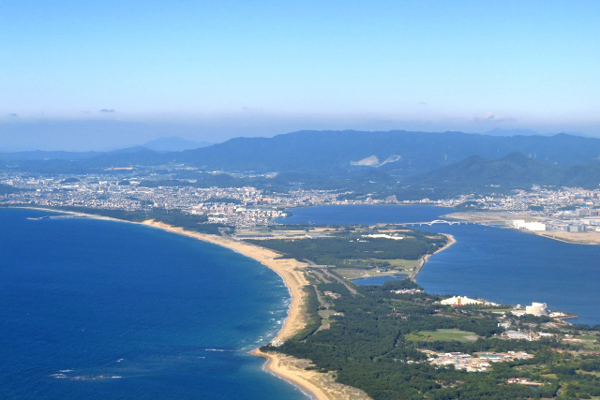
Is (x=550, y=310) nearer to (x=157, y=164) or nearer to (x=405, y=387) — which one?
(x=405, y=387)

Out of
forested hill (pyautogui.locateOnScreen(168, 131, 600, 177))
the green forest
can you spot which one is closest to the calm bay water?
the green forest

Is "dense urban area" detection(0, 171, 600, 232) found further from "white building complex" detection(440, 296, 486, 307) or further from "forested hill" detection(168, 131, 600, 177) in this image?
"forested hill" detection(168, 131, 600, 177)

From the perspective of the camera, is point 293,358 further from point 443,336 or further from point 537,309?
point 537,309

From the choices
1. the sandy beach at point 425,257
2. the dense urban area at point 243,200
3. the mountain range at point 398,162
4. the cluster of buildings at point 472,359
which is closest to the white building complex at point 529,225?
the dense urban area at point 243,200

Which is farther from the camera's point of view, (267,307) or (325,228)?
(325,228)

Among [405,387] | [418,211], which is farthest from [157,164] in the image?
[405,387]

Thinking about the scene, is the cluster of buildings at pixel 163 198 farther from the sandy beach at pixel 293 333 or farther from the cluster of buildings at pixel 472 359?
the cluster of buildings at pixel 472 359
